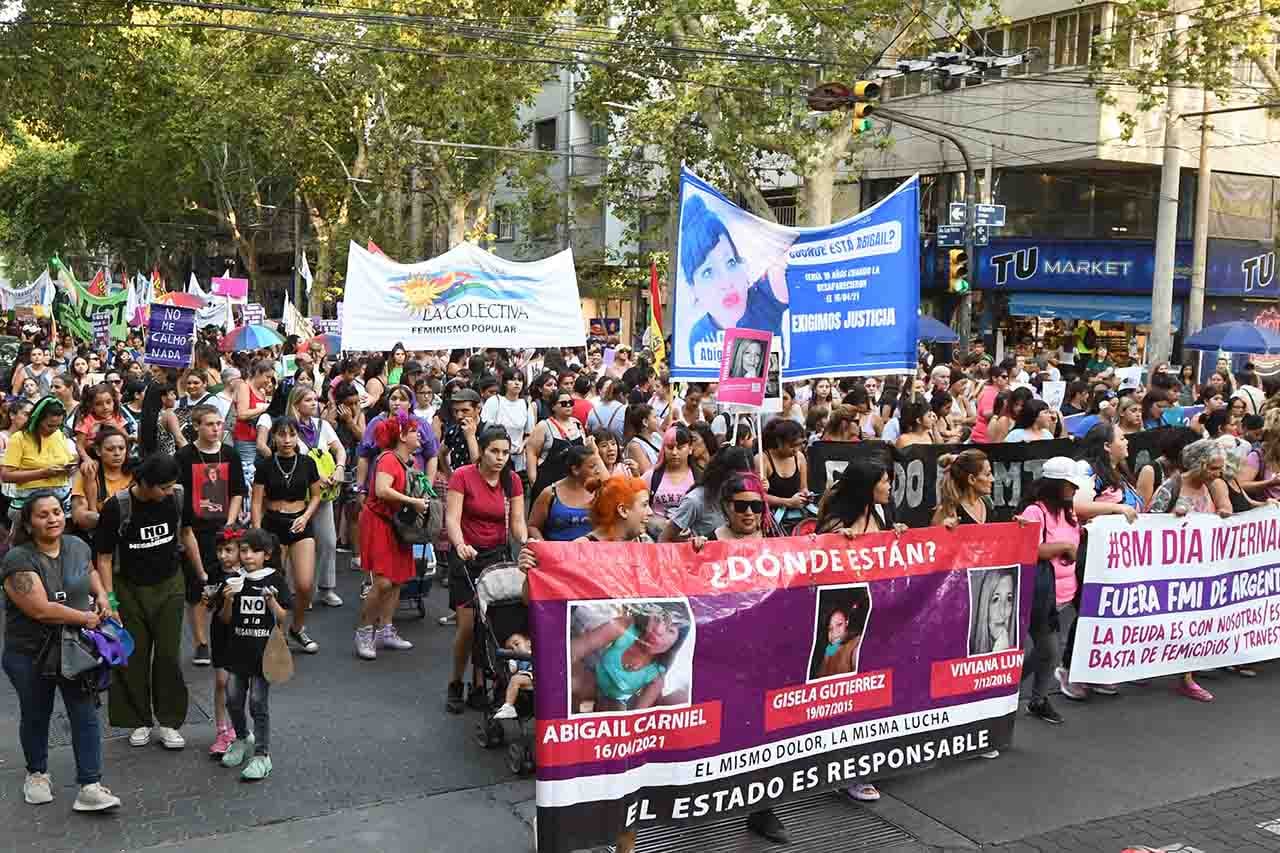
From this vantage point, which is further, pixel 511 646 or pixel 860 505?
pixel 511 646

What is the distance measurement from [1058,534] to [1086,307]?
78.9 feet

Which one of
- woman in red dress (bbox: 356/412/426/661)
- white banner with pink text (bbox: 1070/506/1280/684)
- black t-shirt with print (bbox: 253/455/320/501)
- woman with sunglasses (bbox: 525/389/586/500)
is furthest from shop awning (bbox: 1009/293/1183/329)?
black t-shirt with print (bbox: 253/455/320/501)

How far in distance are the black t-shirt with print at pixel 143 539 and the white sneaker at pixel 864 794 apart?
3.62 meters

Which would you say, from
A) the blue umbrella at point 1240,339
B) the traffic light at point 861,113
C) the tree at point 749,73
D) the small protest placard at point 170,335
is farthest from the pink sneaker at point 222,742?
the tree at point 749,73

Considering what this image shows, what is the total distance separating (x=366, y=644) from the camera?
328 inches

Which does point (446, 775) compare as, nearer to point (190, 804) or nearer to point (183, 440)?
point (190, 804)

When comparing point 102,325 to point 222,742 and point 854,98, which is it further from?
point 222,742

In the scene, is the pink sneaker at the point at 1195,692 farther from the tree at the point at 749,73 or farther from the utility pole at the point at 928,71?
the tree at the point at 749,73

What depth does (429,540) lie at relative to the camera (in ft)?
27.7

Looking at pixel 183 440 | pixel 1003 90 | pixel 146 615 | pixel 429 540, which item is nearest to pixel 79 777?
pixel 146 615

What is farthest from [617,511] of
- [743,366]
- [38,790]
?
[38,790]

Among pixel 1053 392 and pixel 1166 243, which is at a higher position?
pixel 1166 243

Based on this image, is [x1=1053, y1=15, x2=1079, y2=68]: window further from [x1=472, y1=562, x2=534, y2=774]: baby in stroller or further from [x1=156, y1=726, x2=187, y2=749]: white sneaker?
[x1=156, y1=726, x2=187, y2=749]: white sneaker

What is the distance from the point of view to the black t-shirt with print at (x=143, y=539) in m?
6.44
